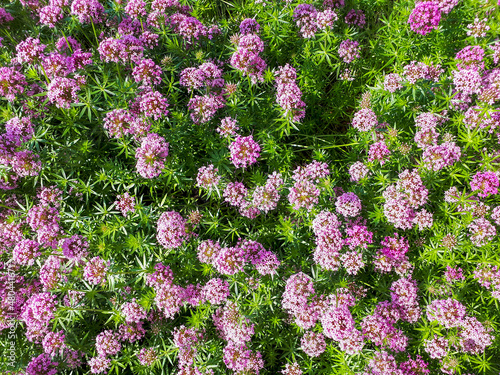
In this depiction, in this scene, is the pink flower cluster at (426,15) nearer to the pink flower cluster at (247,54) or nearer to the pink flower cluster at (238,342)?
the pink flower cluster at (247,54)

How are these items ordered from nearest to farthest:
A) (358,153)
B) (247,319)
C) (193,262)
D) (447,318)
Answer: (447,318)
(247,319)
(193,262)
(358,153)

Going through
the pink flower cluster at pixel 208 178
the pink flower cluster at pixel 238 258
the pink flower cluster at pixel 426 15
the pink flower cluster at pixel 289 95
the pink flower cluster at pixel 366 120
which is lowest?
the pink flower cluster at pixel 238 258

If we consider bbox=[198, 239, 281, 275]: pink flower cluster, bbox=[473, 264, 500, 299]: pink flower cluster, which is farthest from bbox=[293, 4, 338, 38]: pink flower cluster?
bbox=[473, 264, 500, 299]: pink flower cluster

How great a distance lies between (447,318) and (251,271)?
336 cm

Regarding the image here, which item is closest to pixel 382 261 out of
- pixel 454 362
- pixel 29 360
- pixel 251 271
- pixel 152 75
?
pixel 454 362

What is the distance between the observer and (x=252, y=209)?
6.10 meters

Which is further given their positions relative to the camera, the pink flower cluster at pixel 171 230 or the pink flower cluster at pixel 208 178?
the pink flower cluster at pixel 208 178

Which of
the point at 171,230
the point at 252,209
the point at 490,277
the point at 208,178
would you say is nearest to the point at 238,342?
the point at 171,230

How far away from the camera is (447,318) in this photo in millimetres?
5277

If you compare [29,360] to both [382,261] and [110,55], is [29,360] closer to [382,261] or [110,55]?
[110,55]

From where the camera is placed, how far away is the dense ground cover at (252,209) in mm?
5527

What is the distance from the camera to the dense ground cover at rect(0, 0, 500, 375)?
5.53 meters

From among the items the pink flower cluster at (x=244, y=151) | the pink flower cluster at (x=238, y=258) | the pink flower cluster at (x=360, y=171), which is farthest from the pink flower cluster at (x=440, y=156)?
the pink flower cluster at (x=238, y=258)

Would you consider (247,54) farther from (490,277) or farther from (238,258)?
(490,277)
